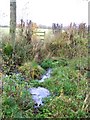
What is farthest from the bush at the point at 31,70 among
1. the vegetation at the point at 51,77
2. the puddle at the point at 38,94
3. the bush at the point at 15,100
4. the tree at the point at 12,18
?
the tree at the point at 12,18

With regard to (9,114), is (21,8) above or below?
above

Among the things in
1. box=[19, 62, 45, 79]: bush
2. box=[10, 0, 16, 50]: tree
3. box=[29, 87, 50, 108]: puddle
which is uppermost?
box=[10, 0, 16, 50]: tree

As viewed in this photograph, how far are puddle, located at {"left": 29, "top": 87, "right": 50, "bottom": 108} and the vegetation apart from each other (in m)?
0.09

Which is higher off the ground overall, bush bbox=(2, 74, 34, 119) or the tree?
the tree

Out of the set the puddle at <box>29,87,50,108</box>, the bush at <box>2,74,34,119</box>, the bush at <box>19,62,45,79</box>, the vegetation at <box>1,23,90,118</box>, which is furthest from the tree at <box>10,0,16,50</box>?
the bush at <box>2,74,34,119</box>

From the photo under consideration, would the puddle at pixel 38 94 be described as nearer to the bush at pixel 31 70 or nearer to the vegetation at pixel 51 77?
the vegetation at pixel 51 77

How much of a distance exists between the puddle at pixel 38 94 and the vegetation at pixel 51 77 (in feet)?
0.30

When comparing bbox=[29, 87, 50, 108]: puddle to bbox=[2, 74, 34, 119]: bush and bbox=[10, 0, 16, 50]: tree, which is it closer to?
bbox=[2, 74, 34, 119]: bush

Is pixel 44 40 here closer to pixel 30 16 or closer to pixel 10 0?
pixel 30 16

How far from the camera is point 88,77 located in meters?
6.18

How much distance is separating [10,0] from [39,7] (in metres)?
0.81

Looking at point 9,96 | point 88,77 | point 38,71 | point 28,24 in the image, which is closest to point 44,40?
point 28,24

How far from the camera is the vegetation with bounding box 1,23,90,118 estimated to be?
15.9 feet

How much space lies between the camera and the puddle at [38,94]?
5.13 m
